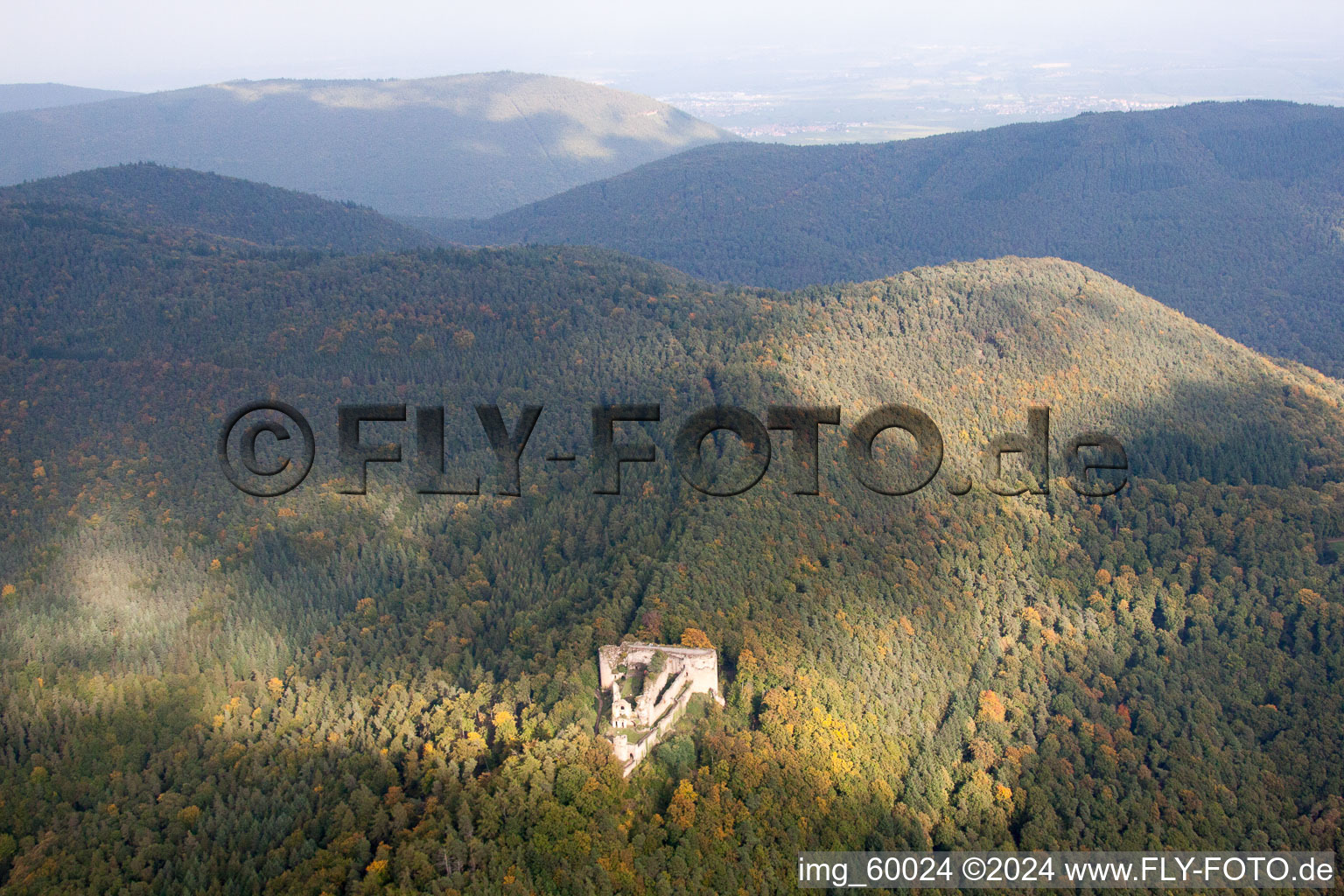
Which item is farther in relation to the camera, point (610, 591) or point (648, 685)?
point (610, 591)

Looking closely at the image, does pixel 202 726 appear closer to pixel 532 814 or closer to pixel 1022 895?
pixel 532 814

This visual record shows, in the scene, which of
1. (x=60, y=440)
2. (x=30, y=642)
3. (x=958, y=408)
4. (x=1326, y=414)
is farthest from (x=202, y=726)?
(x=1326, y=414)

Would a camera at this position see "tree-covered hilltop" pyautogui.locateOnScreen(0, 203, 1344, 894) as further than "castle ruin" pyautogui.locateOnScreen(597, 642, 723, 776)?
No

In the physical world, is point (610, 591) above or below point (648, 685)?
above

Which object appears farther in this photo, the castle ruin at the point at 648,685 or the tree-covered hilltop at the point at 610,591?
the castle ruin at the point at 648,685
